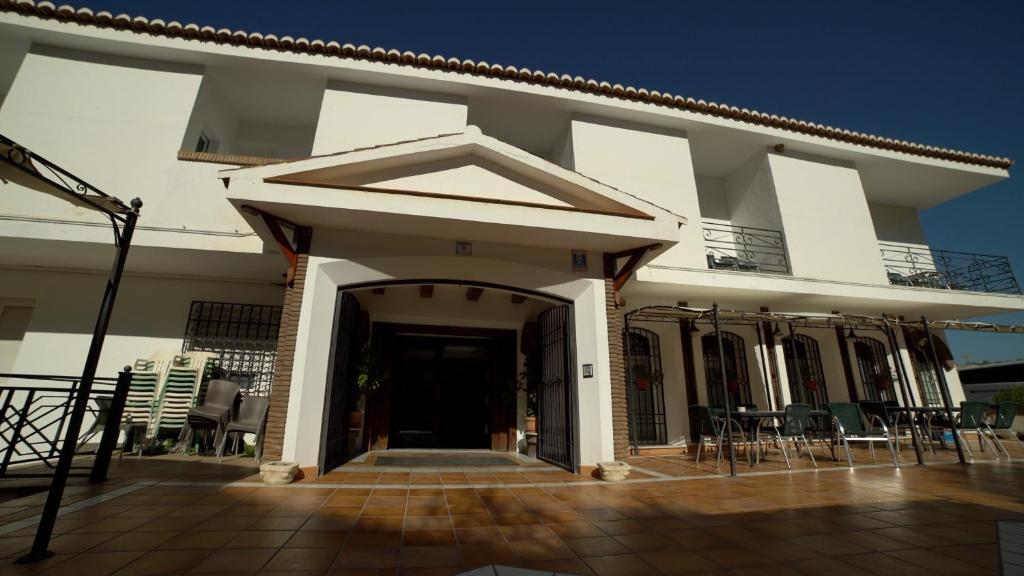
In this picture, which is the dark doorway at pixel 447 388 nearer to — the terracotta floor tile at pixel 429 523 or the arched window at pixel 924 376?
the terracotta floor tile at pixel 429 523

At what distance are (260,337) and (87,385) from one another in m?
5.75

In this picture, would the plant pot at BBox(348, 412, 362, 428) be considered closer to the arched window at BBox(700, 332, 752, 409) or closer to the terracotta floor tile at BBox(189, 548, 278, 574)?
the terracotta floor tile at BBox(189, 548, 278, 574)

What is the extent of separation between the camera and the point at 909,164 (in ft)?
34.5

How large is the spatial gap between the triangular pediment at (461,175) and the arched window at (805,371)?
6.97 metres

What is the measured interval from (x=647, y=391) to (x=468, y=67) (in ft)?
26.3

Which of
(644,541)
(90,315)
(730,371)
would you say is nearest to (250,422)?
(90,315)

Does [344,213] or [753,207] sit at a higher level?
[753,207]

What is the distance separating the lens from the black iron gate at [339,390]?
5379mm

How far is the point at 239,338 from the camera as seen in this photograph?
8148mm

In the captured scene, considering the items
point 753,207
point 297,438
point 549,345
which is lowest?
point 297,438

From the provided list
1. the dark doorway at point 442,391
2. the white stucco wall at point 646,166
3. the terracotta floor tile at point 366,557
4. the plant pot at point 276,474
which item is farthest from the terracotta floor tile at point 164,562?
the white stucco wall at point 646,166

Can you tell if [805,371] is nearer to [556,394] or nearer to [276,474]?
[556,394]

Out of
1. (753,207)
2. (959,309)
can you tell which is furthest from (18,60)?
(959,309)

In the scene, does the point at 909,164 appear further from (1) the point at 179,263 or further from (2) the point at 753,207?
(1) the point at 179,263
